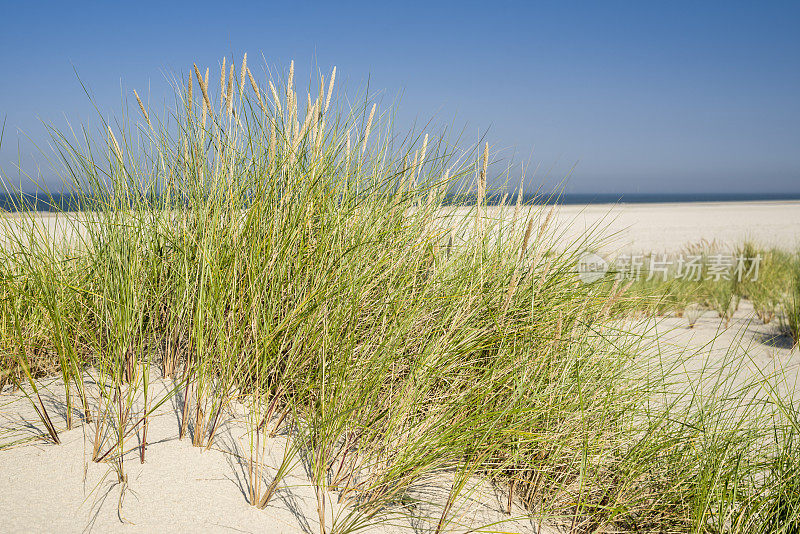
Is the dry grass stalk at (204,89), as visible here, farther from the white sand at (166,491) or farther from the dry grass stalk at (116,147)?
the white sand at (166,491)

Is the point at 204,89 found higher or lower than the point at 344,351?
higher

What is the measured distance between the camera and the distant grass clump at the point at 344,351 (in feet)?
4.40

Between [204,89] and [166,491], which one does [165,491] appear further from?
[204,89]

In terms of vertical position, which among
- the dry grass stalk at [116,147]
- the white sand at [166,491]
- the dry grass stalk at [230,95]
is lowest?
the white sand at [166,491]

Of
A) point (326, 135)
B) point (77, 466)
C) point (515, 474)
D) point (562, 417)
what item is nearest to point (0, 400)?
point (77, 466)

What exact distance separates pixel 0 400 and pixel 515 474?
1.58 m

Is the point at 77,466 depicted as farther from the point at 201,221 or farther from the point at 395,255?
the point at 395,255

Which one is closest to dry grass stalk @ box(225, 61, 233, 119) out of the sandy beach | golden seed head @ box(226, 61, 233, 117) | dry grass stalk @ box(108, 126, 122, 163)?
golden seed head @ box(226, 61, 233, 117)

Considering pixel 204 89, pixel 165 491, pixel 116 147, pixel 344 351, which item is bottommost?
pixel 165 491

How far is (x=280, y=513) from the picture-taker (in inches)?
48.2

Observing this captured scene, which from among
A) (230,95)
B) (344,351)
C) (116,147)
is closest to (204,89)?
(230,95)

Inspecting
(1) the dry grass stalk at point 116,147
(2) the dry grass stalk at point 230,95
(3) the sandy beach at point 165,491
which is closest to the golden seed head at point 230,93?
(2) the dry grass stalk at point 230,95

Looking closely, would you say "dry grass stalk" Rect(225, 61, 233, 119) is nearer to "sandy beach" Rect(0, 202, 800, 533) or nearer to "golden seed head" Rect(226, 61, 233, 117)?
"golden seed head" Rect(226, 61, 233, 117)

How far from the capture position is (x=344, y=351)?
1430mm
